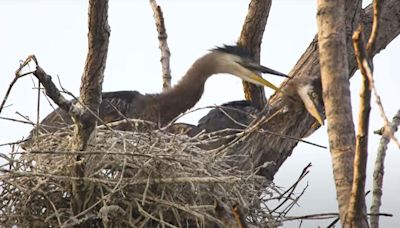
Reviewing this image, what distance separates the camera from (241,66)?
3.96 meters

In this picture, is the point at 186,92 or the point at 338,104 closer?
the point at 338,104

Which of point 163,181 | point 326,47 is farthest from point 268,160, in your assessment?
point 326,47

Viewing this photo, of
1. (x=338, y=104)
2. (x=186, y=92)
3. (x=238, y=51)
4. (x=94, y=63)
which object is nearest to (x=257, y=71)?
(x=238, y=51)

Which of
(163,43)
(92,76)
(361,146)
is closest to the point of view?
(361,146)

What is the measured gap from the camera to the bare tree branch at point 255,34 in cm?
382

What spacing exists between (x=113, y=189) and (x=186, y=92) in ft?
5.51

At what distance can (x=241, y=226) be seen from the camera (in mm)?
1389

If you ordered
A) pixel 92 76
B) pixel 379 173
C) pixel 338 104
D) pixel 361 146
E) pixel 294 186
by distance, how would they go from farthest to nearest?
1. pixel 294 186
2. pixel 379 173
3. pixel 92 76
4. pixel 338 104
5. pixel 361 146

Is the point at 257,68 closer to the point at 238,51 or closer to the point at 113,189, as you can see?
the point at 238,51

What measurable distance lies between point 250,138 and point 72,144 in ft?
3.65

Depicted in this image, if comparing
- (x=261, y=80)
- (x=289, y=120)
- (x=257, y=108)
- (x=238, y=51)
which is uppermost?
(x=238, y=51)

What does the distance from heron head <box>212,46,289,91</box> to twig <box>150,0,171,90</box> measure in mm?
358

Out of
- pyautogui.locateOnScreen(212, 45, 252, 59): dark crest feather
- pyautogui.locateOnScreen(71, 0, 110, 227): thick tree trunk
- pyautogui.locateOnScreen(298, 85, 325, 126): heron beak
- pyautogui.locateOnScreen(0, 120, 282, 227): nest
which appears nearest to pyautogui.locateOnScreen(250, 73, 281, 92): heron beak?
pyautogui.locateOnScreen(212, 45, 252, 59): dark crest feather

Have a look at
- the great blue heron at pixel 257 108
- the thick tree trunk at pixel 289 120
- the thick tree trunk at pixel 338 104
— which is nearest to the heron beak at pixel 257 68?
Answer: the great blue heron at pixel 257 108
